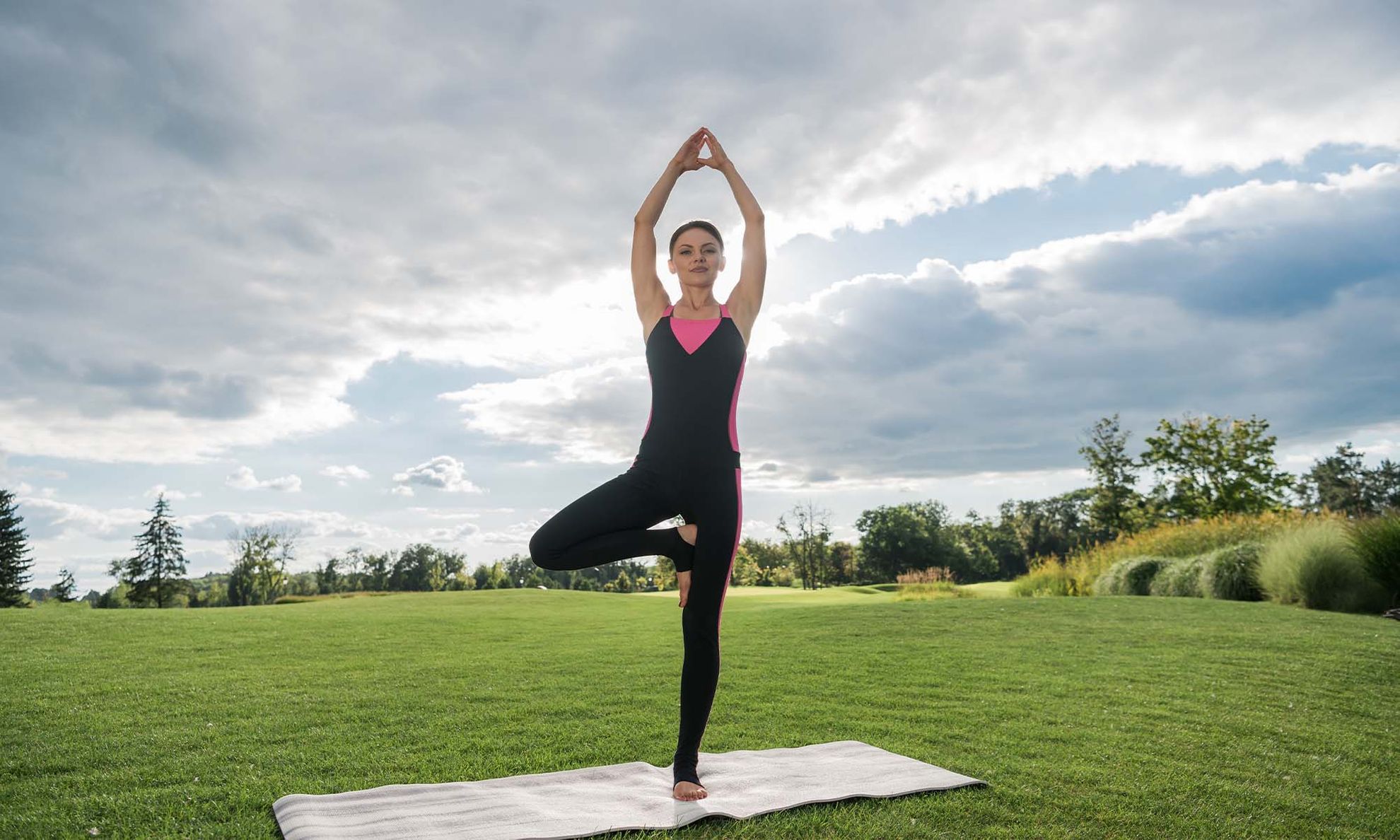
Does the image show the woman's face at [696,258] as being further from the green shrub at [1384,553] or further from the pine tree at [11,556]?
the pine tree at [11,556]

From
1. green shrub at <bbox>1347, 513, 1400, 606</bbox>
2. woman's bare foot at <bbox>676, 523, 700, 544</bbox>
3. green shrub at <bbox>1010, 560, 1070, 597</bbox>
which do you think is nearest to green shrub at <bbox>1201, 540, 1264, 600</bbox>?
green shrub at <bbox>1347, 513, 1400, 606</bbox>

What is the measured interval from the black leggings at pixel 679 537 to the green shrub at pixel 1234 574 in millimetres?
13448

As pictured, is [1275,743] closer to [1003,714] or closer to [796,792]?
[1003,714]

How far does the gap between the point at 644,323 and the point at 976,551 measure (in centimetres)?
4911

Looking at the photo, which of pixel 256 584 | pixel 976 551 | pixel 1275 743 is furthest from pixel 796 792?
pixel 976 551

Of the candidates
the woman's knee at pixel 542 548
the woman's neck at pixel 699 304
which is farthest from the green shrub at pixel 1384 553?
the woman's knee at pixel 542 548

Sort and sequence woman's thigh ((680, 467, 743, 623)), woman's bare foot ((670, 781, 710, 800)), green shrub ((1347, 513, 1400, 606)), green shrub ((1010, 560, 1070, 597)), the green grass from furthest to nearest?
green shrub ((1010, 560, 1070, 597))
green shrub ((1347, 513, 1400, 606))
the green grass
woman's bare foot ((670, 781, 710, 800))
woman's thigh ((680, 467, 743, 623))

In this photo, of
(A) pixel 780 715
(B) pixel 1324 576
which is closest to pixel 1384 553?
(B) pixel 1324 576

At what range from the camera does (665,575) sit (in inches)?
1419

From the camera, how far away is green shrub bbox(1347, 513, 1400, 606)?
481 inches

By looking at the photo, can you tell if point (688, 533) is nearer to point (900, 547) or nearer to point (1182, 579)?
point (1182, 579)

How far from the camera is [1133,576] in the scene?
15.5 meters

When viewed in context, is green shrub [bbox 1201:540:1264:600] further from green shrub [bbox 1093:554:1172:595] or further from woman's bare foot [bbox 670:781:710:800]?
woman's bare foot [bbox 670:781:710:800]

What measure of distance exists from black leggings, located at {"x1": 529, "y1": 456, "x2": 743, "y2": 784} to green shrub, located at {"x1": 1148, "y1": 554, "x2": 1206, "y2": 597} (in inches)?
539
